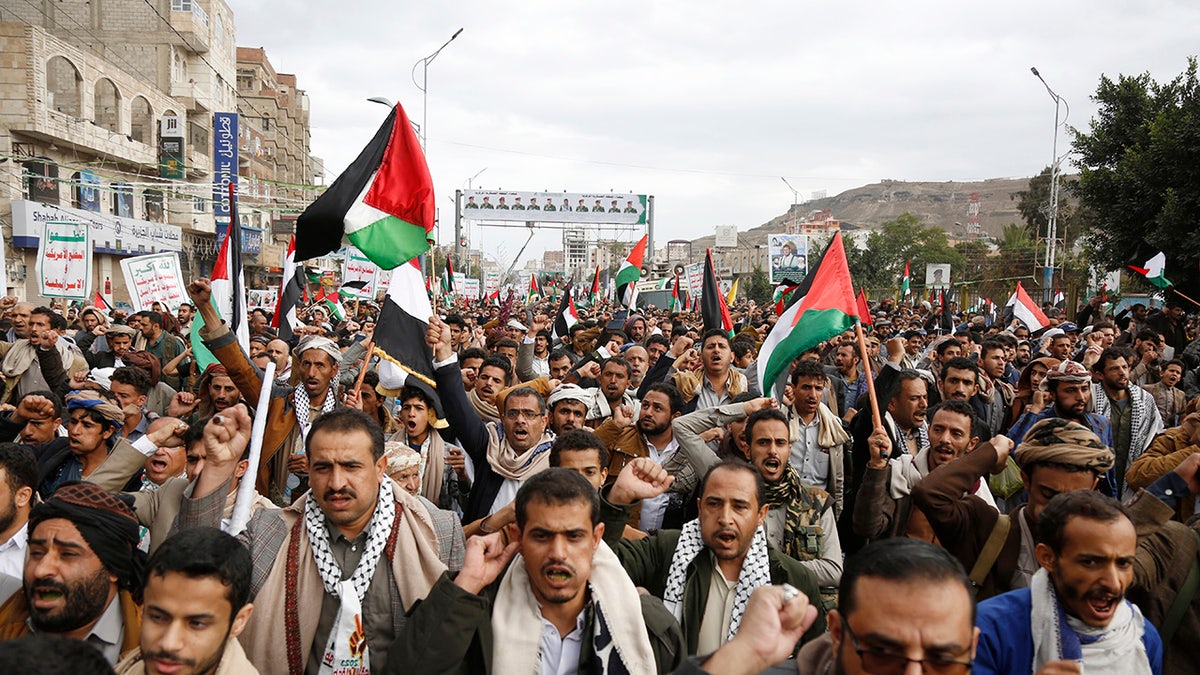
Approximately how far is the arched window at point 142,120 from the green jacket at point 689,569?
33.8 m

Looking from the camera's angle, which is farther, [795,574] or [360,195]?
[360,195]

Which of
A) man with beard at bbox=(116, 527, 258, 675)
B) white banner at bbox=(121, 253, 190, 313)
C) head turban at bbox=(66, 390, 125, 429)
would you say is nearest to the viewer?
man with beard at bbox=(116, 527, 258, 675)

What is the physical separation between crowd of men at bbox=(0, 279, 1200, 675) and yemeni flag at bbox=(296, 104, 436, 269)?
673 mm

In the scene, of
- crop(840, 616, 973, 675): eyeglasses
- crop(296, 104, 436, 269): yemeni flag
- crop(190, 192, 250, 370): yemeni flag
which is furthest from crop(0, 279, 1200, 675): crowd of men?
crop(296, 104, 436, 269): yemeni flag

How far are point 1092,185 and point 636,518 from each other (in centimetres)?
1623

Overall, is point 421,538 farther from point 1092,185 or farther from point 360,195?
point 1092,185

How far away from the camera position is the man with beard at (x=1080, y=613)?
7.78ft

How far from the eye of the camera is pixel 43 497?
4.35 metres

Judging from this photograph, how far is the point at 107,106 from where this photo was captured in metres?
30.2

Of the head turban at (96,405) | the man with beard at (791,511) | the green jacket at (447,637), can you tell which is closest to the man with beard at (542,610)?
the green jacket at (447,637)

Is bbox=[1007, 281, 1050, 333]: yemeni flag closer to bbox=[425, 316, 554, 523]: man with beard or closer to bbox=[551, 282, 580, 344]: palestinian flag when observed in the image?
bbox=[551, 282, 580, 344]: palestinian flag

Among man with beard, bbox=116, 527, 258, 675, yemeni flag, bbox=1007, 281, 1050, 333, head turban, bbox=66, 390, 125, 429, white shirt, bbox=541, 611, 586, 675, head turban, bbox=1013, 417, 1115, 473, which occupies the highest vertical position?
yemeni flag, bbox=1007, 281, 1050, 333

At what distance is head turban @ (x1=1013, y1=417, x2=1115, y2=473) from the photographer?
325 centimetres

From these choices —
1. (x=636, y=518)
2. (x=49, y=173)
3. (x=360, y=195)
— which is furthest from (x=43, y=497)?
(x=49, y=173)
